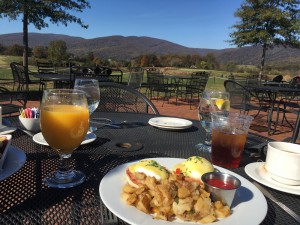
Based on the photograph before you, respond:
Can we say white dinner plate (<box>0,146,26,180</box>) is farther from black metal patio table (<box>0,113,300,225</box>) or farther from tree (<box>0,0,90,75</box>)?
tree (<box>0,0,90,75</box>)

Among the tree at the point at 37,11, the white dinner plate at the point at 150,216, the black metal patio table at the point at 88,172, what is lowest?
the black metal patio table at the point at 88,172

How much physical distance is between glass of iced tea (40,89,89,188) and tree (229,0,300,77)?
15.6 m

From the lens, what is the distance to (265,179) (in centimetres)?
90

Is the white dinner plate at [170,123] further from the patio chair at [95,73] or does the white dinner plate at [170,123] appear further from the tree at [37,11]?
the tree at [37,11]

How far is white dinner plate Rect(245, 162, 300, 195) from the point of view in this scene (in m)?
0.84

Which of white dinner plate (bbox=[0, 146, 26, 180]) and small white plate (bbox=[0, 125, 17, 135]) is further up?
white dinner plate (bbox=[0, 146, 26, 180])

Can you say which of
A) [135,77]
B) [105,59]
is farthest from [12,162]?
[105,59]

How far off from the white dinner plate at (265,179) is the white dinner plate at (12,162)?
72cm

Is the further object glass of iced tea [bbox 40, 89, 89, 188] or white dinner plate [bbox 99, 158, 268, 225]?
glass of iced tea [bbox 40, 89, 89, 188]

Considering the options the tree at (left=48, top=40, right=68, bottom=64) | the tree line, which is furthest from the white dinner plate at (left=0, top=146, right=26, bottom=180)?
the tree at (left=48, top=40, right=68, bottom=64)

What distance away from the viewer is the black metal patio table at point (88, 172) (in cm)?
68

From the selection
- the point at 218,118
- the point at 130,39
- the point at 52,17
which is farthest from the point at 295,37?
the point at 130,39

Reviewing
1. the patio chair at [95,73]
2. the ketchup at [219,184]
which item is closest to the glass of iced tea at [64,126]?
the ketchup at [219,184]

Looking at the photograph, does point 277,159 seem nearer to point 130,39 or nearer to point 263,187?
point 263,187
